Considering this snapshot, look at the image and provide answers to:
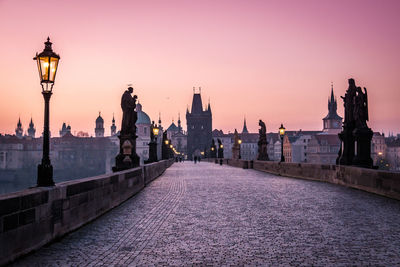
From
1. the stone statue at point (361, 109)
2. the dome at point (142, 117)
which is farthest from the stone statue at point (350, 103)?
the dome at point (142, 117)

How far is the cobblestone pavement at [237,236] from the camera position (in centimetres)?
604

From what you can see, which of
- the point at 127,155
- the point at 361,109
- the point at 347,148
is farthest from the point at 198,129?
the point at 361,109

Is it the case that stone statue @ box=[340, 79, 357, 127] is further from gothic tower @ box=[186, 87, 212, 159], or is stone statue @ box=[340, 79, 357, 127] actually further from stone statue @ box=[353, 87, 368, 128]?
gothic tower @ box=[186, 87, 212, 159]

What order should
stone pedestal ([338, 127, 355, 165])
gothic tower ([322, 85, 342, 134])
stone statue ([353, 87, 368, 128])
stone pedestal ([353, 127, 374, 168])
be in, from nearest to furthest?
1. stone pedestal ([353, 127, 374, 168])
2. stone statue ([353, 87, 368, 128])
3. stone pedestal ([338, 127, 355, 165])
4. gothic tower ([322, 85, 342, 134])

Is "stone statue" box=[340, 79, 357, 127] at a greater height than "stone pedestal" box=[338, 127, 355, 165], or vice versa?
"stone statue" box=[340, 79, 357, 127]

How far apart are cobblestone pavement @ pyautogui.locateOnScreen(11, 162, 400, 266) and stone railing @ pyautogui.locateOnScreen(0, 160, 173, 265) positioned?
0.20m

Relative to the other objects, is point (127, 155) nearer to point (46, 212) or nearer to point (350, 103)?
point (350, 103)

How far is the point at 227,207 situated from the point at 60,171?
475ft

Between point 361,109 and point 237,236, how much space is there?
12816mm

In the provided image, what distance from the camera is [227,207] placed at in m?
11.7

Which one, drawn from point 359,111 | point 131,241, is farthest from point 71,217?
point 359,111

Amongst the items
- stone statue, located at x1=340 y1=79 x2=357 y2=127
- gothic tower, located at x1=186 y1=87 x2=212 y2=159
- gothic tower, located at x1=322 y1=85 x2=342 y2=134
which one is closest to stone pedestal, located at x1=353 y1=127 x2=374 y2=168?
stone statue, located at x1=340 y1=79 x2=357 y2=127

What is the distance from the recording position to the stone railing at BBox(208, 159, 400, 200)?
13453 millimetres

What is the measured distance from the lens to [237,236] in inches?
300
